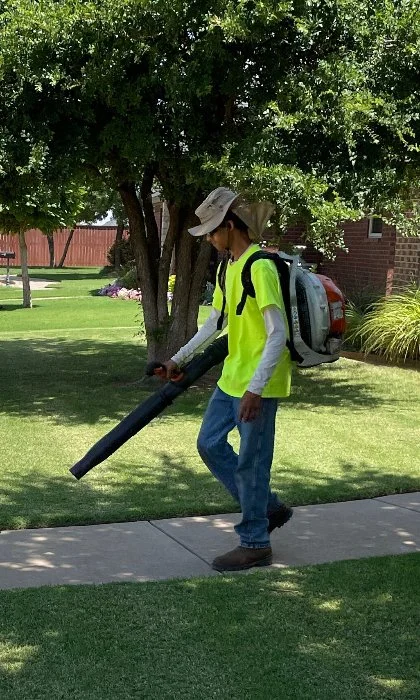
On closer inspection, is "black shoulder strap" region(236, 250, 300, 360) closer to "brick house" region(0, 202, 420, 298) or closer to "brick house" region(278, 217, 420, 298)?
"brick house" region(0, 202, 420, 298)

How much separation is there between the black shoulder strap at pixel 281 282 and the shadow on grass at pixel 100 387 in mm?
4750

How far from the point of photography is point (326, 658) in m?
4.21

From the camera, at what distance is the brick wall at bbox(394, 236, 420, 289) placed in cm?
1555

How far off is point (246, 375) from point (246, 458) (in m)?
0.42

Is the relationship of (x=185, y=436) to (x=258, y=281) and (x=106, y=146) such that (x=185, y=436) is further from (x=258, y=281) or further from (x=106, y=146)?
(x=258, y=281)

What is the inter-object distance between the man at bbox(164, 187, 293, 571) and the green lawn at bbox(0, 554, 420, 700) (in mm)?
305

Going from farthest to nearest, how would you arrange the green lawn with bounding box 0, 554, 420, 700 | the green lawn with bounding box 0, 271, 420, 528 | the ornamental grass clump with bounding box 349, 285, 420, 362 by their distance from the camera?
the ornamental grass clump with bounding box 349, 285, 420, 362
the green lawn with bounding box 0, 271, 420, 528
the green lawn with bounding box 0, 554, 420, 700

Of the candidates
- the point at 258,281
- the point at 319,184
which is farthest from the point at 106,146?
the point at 258,281

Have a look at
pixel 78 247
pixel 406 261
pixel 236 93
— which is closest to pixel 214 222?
pixel 236 93

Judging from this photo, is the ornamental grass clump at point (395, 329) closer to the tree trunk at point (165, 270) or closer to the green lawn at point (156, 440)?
the green lawn at point (156, 440)

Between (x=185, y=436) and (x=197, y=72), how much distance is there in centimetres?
335

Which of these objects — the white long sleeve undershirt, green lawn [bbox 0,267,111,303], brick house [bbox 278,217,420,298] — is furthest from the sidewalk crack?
green lawn [bbox 0,267,111,303]

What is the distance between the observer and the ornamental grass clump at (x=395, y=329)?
542 inches

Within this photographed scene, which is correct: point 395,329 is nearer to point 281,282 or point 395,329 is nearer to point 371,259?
point 371,259
